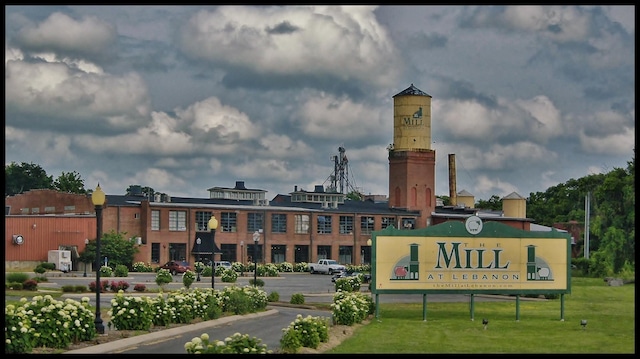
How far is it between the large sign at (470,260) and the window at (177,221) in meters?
60.8

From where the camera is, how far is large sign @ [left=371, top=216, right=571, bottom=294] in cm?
4128

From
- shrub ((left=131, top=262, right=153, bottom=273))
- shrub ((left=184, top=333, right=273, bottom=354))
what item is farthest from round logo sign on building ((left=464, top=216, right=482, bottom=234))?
shrub ((left=131, top=262, right=153, bottom=273))

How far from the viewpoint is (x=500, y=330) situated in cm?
3684

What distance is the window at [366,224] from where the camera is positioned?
372ft

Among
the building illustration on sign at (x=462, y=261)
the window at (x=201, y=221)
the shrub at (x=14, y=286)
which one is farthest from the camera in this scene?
the window at (x=201, y=221)

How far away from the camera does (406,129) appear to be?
115 metres

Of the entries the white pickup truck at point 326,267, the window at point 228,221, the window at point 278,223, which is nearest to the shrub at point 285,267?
the white pickup truck at point 326,267

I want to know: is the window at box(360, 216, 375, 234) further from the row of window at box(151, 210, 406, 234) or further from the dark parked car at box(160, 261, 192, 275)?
the dark parked car at box(160, 261, 192, 275)

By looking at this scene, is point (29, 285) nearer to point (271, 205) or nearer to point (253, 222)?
point (253, 222)

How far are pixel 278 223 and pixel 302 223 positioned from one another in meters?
2.93

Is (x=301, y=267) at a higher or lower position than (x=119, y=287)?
lower

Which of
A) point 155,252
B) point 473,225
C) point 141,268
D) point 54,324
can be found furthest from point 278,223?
point 54,324

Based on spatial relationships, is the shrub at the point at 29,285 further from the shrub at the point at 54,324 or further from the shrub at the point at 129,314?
the shrub at the point at 54,324

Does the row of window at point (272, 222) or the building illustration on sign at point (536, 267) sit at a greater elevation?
the row of window at point (272, 222)
